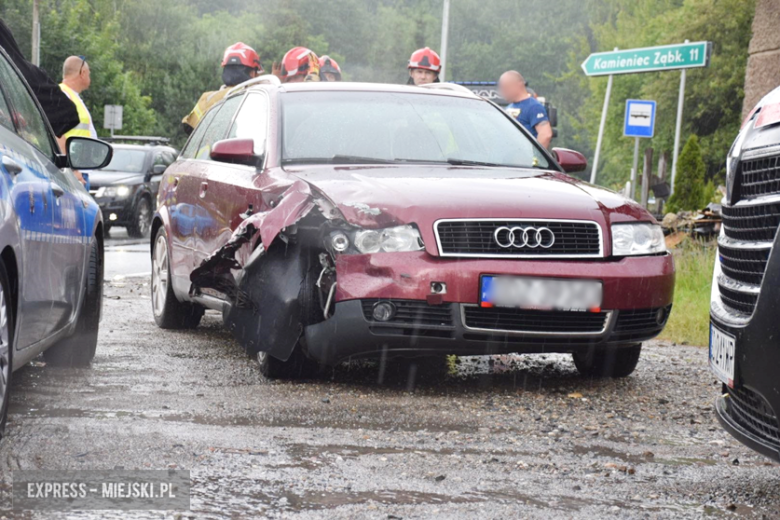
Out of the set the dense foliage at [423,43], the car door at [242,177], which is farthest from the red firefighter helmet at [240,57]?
the dense foliage at [423,43]

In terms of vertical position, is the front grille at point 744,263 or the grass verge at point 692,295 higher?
the front grille at point 744,263

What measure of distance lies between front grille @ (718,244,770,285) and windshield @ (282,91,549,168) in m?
3.08

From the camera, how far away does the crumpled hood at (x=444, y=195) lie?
5879 millimetres

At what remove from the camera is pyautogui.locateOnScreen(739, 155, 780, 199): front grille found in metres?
3.62

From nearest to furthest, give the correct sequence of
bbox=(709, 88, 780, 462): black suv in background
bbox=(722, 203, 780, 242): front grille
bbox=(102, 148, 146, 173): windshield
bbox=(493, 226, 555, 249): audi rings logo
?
bbox=(709, 88, 780, 462): black suv in background
bbox=(722, 203, 780, 242): front grille
bbox=(493, 226, 555, 249): audi rings logo
bbox=(102, 148, 146, 173): windshield

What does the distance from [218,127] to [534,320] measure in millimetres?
3159

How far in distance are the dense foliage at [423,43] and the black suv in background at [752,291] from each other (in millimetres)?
41745

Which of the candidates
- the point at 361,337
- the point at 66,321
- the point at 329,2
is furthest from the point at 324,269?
the point at 329,2

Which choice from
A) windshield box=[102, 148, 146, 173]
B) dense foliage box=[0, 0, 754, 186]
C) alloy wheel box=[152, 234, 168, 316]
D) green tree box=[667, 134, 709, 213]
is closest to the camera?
alloy wheel box=[152, 234, 168, 316]

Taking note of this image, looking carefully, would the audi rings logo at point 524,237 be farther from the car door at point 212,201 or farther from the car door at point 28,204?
the car door at point 28,204

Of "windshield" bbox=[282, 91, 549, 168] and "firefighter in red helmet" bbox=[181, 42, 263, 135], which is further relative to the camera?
"firefighter in red helmet" bbox=[181, 42, 263, 135]

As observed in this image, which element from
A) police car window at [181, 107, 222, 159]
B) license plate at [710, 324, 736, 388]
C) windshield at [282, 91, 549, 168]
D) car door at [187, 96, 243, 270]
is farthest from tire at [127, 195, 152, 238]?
license plate at [710, 324, 736, 388]

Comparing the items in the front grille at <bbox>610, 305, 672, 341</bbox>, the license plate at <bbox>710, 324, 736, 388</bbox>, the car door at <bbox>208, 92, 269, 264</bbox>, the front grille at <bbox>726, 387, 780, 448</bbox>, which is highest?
the car door at <bbox>208, 92, 269, 264</bbox>

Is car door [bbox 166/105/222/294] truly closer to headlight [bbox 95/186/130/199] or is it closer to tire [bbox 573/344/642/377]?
tire [bbox 573/344/642/377]
